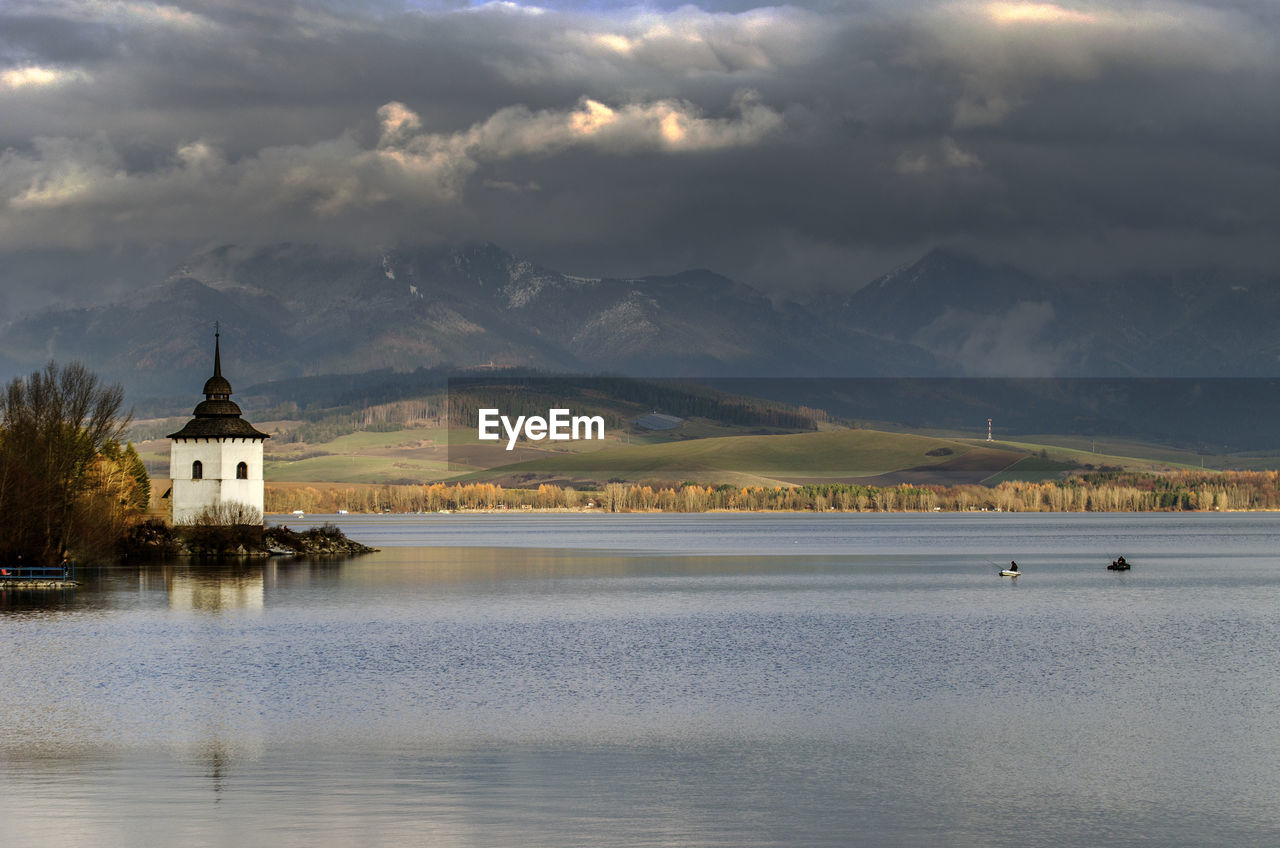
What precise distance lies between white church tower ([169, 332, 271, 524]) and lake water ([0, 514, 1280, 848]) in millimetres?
40607

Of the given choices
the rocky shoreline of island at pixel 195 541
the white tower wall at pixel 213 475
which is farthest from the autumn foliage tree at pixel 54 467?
the rocky shoreline of island at pixel 195 541

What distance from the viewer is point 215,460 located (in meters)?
128

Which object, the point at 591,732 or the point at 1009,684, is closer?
the point at 591,732

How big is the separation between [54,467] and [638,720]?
7500 centimetres

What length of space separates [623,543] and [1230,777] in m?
153

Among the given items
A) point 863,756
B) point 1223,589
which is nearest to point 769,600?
point 1223,589

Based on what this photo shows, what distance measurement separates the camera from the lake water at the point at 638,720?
28203 millimetres

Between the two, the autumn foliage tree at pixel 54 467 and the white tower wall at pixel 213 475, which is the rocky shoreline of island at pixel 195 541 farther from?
the autumn foliage tree at pixel 54 467

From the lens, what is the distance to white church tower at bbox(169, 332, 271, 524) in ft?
419

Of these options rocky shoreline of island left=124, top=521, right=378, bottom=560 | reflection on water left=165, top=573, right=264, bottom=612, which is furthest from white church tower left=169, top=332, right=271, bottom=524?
reflection on water left=165, top=573, right=264, bottom=612

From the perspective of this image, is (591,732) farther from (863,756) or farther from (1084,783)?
(1084,783)

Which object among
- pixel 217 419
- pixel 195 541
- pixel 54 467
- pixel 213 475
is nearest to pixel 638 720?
pixel 54 467

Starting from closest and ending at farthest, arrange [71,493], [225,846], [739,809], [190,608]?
[225,846], [739,809], [190,608], [71,493]

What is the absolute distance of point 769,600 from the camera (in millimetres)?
86875
